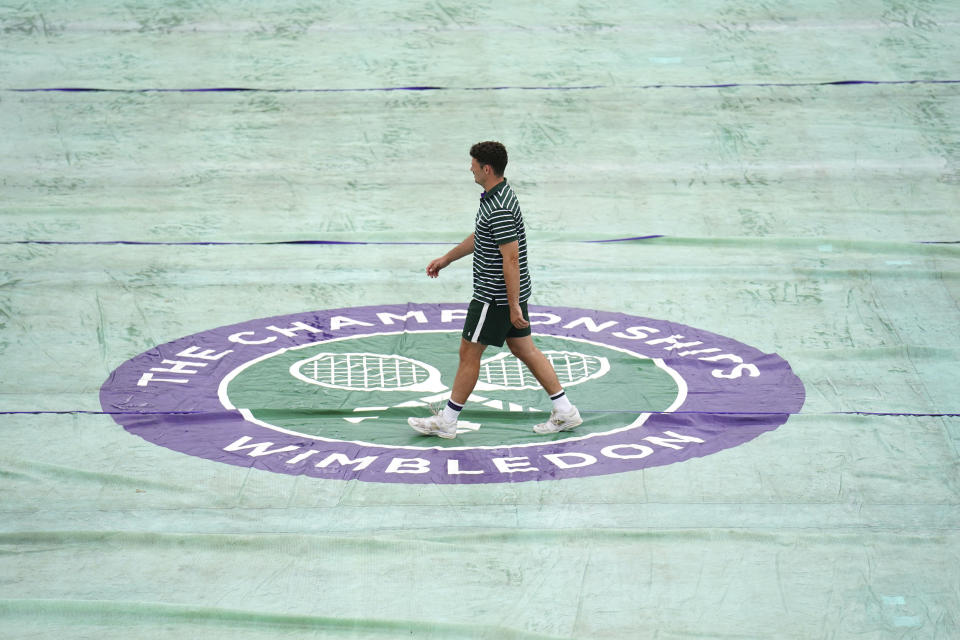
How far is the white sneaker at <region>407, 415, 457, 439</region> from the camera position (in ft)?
17.3

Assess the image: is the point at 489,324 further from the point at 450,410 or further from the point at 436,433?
the point at 436,433

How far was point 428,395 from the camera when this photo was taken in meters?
5.84

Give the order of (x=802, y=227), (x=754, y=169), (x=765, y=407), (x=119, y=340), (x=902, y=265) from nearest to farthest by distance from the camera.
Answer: (x=765, y=407) < (x=119, y=340) < (x=902, y=265) < (x=802, y=227) < (x=754, y=169)

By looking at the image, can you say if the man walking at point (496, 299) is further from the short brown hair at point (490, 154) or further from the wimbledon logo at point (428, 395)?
the wimbledon logo at point (428, 395)

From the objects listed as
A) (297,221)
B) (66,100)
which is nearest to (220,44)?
(66,100)

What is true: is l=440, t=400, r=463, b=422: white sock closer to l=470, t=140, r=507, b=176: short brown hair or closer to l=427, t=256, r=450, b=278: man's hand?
l=427, t=256, r=450, b=278: man's hand

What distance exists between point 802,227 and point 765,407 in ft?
9.42

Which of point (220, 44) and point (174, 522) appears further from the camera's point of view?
point (220, 44)

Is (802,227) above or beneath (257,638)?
beneath

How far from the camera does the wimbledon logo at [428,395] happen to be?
200 inches

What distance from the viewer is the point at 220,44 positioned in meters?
10.5

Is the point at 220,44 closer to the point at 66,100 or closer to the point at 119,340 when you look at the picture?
the point at 66,100

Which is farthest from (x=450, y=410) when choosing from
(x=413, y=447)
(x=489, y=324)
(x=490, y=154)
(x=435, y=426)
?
(x=490, y=154)

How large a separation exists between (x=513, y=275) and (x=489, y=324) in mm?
274
